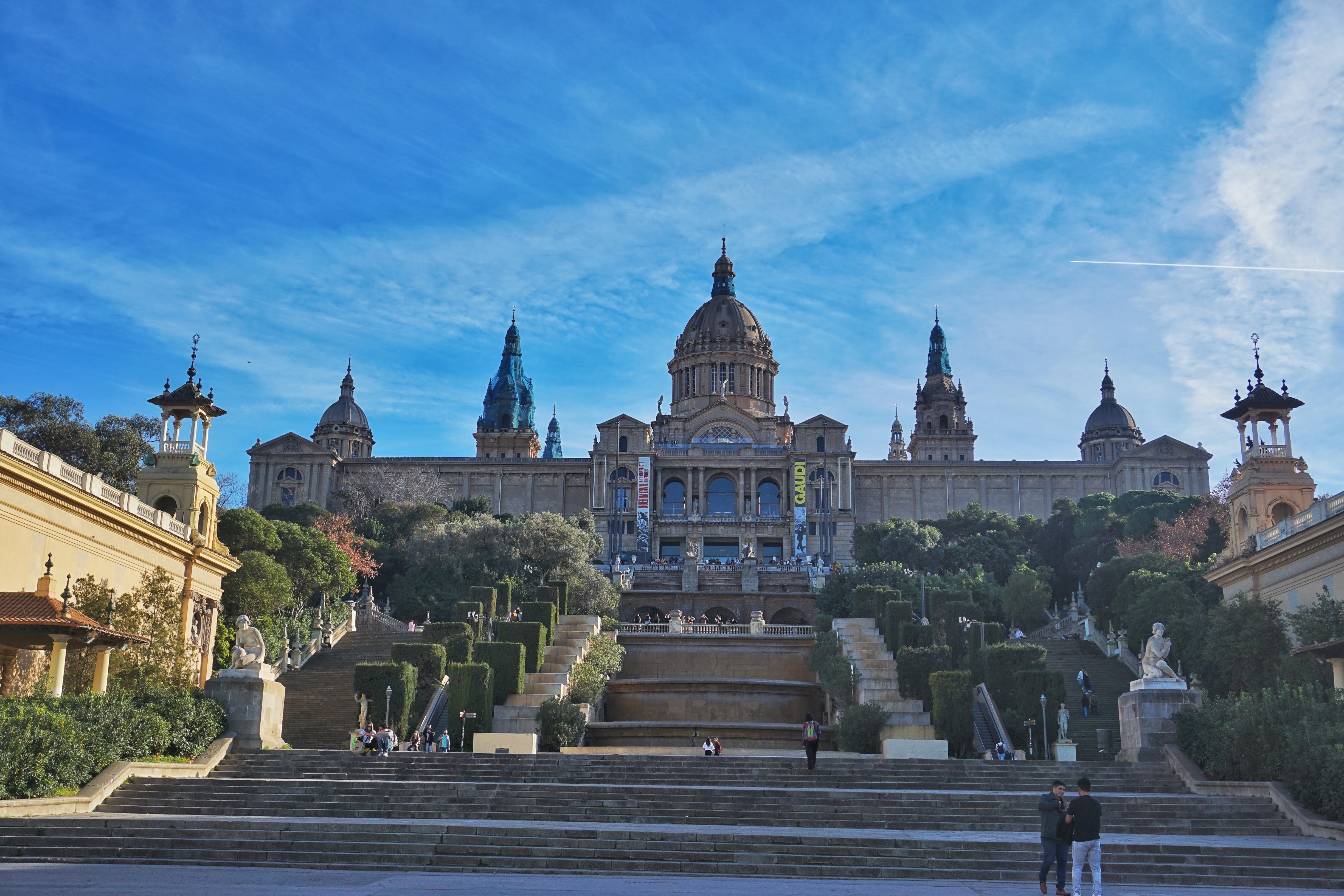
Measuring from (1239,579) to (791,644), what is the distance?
19442 mm

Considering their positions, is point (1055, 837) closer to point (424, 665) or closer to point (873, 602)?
point (424, 665)

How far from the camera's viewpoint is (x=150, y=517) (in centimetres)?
3894

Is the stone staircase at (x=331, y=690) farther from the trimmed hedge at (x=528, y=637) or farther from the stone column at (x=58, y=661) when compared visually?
the stone column at (x=58, y=661)

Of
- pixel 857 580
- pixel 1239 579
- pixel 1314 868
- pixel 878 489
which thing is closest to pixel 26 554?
pixel 1314 868

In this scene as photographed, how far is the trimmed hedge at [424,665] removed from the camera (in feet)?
132

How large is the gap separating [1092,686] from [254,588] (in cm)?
3215

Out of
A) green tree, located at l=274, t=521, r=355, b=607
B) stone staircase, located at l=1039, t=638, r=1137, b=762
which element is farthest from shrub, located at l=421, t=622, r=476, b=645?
stone staircase, located at l=1039, t=638, r=1137, b=762

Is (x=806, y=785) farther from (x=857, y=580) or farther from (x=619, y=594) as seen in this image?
(x=619, y=594)

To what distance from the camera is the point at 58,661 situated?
1122 inches

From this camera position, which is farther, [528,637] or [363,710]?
[528,637]

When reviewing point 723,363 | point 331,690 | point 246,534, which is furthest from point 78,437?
point 723,363

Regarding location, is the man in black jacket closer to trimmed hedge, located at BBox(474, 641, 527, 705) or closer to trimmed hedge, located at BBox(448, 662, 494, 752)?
trimmed hedge, located at BBox(448, 662, 494, 752)

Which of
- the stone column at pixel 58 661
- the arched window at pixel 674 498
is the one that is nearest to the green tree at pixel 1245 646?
the stone column at pixel 58 661

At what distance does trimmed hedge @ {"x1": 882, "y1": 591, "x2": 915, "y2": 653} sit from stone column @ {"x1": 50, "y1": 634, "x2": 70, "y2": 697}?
28.2 m
